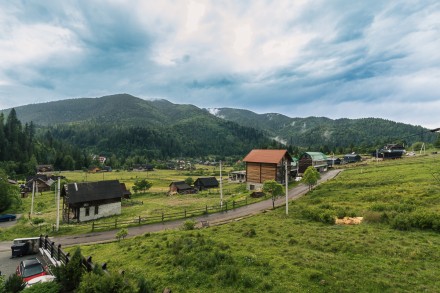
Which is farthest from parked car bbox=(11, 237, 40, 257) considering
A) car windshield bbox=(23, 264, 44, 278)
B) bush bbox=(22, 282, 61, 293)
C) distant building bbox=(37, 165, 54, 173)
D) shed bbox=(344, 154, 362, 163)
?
distant building bbox=(37, 165, 54, 173)

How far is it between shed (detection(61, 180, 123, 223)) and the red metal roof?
3132cm

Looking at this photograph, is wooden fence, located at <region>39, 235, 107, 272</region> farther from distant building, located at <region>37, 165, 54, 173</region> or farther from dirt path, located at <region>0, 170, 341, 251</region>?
distant building, located at <region>37, 165, 54, 173</region>

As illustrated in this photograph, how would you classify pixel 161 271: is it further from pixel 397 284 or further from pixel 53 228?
pixel 53 228

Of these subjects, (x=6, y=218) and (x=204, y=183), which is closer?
(x=6, y=218)

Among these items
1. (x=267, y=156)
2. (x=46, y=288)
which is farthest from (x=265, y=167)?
(x=46, y=288)

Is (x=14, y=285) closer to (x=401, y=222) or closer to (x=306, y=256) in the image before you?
(x=306, y=256)

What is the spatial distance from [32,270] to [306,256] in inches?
720

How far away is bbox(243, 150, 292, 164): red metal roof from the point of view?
5807 cm

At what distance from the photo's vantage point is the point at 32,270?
17422mm

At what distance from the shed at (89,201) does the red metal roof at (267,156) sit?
31.3 m

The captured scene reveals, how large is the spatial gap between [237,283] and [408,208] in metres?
23.2

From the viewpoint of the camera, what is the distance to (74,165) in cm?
16138

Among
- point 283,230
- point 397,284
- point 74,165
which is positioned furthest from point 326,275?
point 74,165

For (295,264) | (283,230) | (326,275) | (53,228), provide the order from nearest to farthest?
(326,275), (295,264), (283,230), (53,228)
